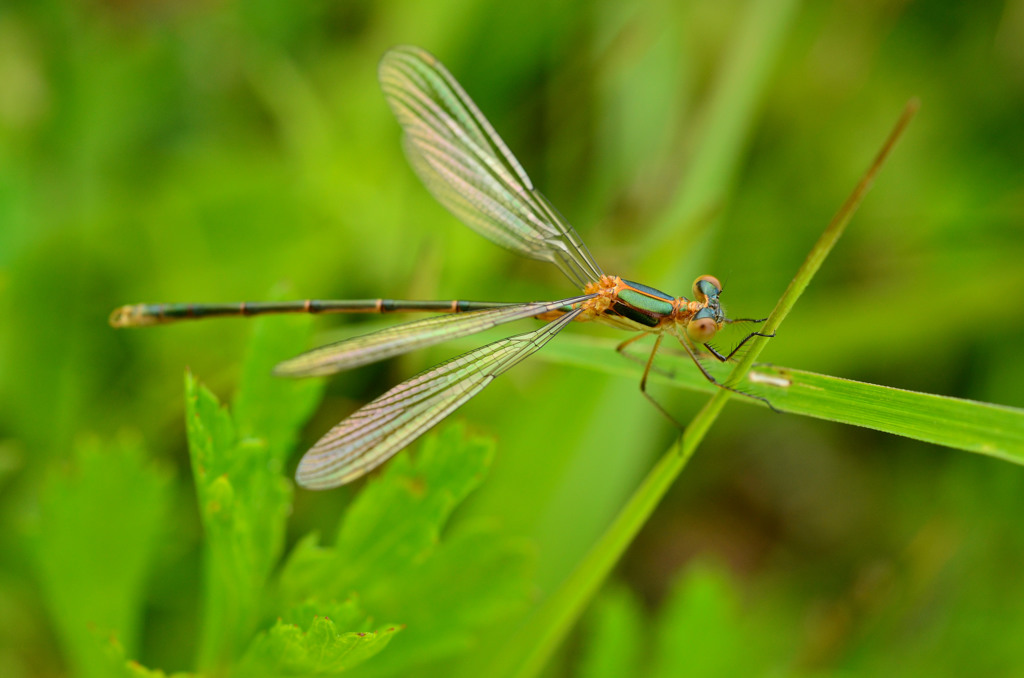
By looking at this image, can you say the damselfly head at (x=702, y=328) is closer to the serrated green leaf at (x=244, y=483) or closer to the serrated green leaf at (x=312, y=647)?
the serrated green leaf at (x=244, y=483)

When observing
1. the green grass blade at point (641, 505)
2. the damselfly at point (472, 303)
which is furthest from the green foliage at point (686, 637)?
the damselfly at point (472, 303)

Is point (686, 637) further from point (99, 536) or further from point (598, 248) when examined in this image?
point (99, 536)

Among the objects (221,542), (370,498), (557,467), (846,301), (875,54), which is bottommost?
(221,542)

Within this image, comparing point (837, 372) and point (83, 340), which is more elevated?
point (837, 372)

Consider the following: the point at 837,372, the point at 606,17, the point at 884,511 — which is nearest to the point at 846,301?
the point at 837,372

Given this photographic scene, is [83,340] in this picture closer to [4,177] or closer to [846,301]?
[4,177]

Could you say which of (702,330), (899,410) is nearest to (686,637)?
(702,330)

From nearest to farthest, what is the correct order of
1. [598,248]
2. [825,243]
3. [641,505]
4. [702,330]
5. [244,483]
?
[825,243] < [244,483] < [641,505] < [702,330] < [598,248]
